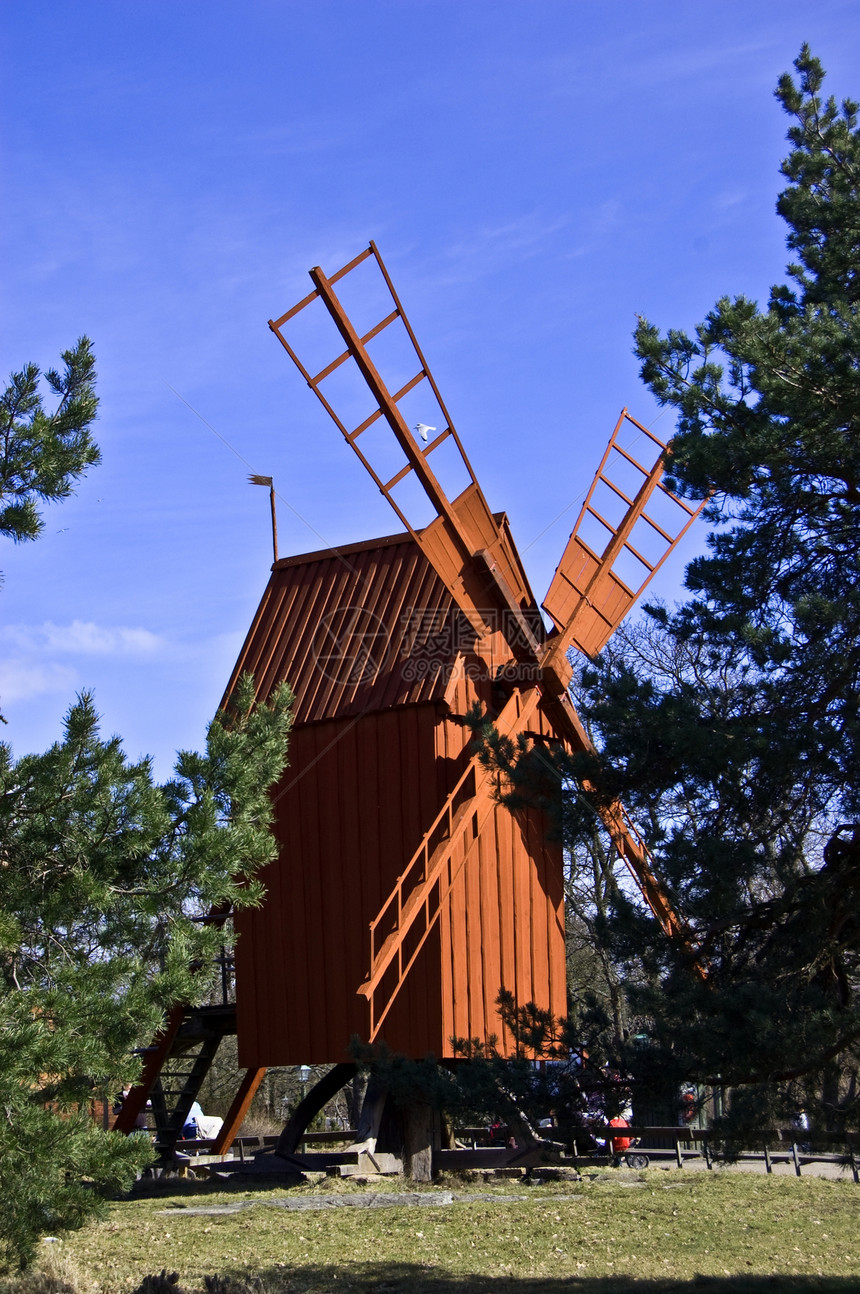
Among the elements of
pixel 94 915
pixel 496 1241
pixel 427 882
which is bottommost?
pixel 496 1241

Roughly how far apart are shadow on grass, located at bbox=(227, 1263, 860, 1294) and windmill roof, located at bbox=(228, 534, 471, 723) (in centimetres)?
618

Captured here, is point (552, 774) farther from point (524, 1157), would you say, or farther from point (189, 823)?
point (524, 1157)

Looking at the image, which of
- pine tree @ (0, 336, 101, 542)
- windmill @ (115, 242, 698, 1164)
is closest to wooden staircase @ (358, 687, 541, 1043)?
windmill @ (115, 242, 698, 1164)

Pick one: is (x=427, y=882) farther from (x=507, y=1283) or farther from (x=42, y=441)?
(x=42, y=441)

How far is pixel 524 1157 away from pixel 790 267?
1014 centimetres

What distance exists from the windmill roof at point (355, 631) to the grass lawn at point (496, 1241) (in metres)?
5.31

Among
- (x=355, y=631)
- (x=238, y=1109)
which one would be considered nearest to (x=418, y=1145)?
(x=238, y=1109)

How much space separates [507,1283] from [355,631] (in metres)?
8.09

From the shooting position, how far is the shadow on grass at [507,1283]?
8914 millimetres

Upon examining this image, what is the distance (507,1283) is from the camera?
9.34 meters

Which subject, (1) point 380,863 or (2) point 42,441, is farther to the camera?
(1) point 380,863

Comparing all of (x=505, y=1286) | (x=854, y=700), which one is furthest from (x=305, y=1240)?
(x=854, y=700)

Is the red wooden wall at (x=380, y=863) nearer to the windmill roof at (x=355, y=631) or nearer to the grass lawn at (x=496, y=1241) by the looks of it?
the windmill roof at (x=355, y=631)

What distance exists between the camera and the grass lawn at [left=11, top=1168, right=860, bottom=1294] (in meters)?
9.32
